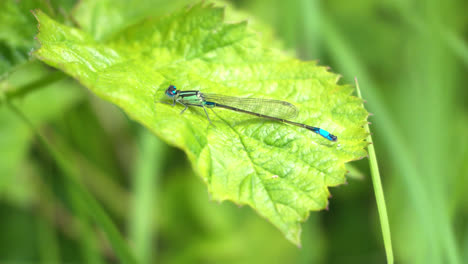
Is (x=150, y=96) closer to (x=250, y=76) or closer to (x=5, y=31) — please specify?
(x=250, y=76)

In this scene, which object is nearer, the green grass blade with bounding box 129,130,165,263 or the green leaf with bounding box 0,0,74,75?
the green leaf with bounding box 0,0,74,75

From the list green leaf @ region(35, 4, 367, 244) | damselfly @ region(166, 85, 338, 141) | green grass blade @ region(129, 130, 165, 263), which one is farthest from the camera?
green grass blade @ region(129, 130, 165, 263)

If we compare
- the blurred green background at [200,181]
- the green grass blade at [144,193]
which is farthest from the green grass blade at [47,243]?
the green grass blade at [144,193]

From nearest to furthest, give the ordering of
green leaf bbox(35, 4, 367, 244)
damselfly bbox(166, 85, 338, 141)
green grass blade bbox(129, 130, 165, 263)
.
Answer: green leaf bbox(35, 4, 367, 244) → damselfly bbox(166, 85, 338, 141) → green grass blade bbox(129, 130, 165, 263)

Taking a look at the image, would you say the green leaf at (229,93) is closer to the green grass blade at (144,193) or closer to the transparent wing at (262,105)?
the transparent wing at (262,105)

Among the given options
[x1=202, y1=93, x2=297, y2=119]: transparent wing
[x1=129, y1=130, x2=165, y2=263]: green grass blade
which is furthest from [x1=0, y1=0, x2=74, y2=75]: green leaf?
[x1=129, y1=130, x2=165, y2=263]: green grass blade

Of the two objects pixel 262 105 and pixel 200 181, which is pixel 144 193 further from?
pixel 262 105

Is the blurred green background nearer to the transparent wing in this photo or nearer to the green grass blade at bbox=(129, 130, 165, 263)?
the green grass blade at bbox=(129, 130, 165, 263)
